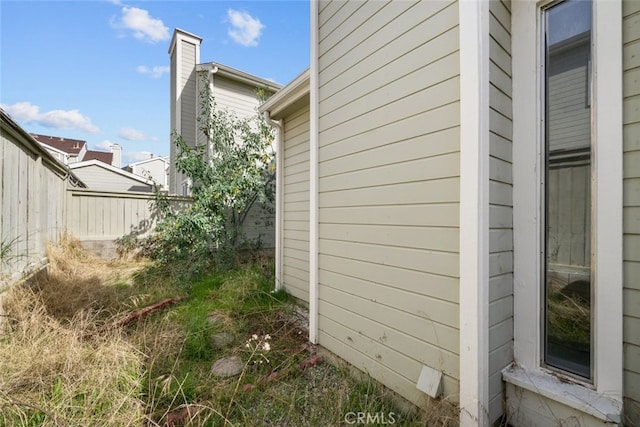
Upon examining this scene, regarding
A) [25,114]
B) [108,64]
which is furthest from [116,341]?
[25,114]

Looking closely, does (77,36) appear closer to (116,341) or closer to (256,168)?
(256,168)

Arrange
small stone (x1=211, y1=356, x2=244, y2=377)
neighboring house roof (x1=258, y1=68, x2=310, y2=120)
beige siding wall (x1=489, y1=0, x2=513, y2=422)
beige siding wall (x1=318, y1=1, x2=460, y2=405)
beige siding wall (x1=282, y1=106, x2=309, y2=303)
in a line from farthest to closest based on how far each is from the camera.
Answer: beige siding wall (x1=282, y1=106, x2=309, y2=303), neighboring house roof (x1=258, y1=68, x2=310, y2=120), small stone (x1=211, y1=356, x2=244, y2=377), beige siding wall (x1=318, y1=1, x2=460, y2=405), beige siding wall (x1=489, y1=0, x2=513, y2=422)

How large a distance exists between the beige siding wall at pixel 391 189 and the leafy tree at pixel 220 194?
3291 millimetres

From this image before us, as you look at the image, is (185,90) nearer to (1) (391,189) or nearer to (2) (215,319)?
(2) (215,319)

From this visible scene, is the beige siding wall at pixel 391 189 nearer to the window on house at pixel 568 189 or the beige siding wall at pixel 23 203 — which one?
the window on house at pixel 568 189

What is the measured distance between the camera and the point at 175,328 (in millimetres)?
2898

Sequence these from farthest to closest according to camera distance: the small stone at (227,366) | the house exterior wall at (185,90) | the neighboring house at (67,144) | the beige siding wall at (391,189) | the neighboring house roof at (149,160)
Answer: the neighboring house roof at (149,160)
the neighboring house at (67,144)
the house exterior wall at (185,90)
the small stone at (227,366)
the beige siding wall at (391,189)

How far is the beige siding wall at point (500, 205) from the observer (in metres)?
1.50

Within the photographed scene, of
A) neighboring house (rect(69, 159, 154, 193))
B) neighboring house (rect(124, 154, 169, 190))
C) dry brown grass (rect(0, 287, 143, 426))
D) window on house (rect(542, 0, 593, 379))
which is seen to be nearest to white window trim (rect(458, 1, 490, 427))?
window on house (rect(542, 0, 593, 379))

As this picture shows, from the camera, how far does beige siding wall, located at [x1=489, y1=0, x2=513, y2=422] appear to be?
150 centimetres

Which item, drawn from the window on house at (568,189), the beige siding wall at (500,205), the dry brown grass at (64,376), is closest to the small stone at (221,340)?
the dry brown grass at (64,376)

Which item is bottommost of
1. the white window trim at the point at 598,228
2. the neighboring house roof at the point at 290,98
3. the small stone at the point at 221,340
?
the small stone at the point at 221,340

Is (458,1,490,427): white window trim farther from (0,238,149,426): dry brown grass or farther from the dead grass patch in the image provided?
(0,238,149,426): dry brown grass

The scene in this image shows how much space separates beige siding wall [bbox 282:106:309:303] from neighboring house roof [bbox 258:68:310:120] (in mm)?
135
